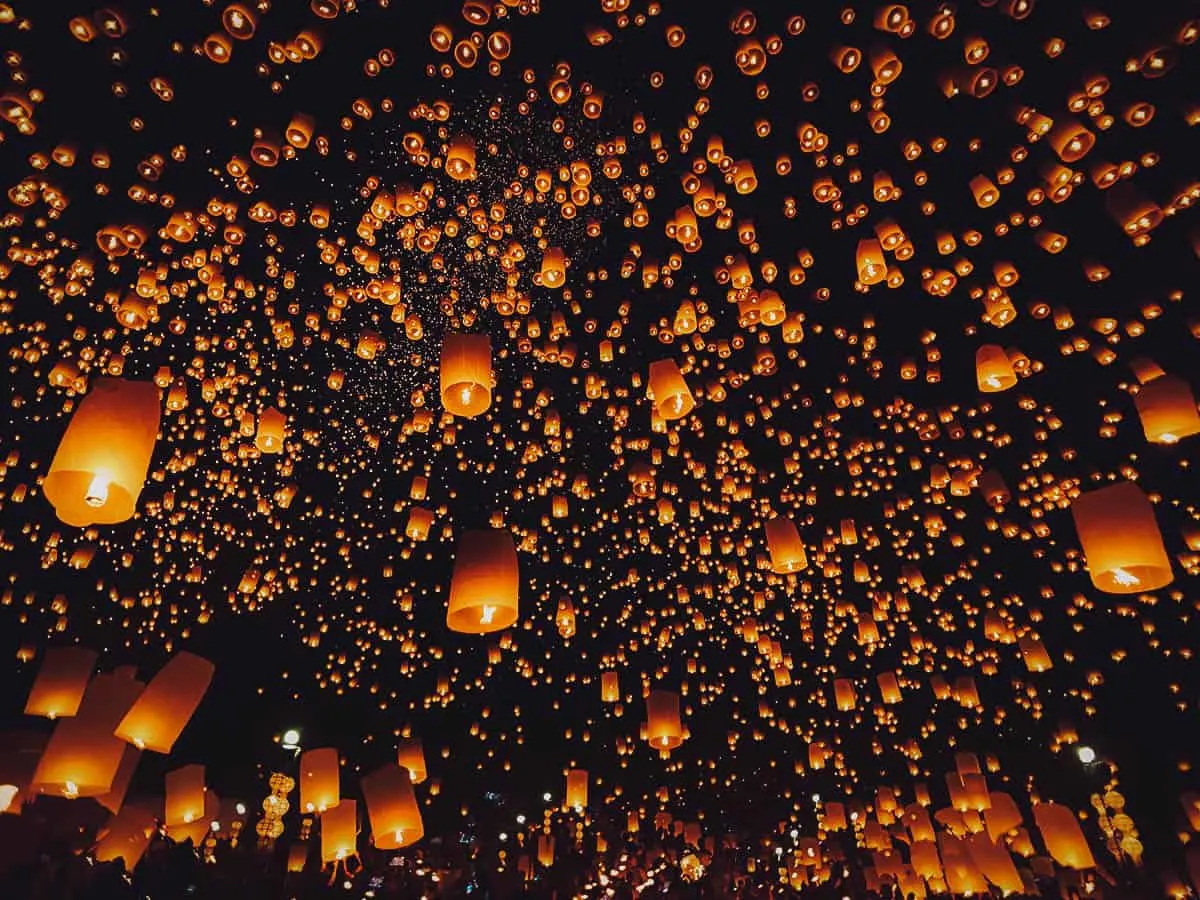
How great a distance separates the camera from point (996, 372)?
15.6ft

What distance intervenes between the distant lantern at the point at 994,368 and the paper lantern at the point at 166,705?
5.44m

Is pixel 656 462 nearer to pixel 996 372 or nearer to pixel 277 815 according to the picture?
pixel 996 372

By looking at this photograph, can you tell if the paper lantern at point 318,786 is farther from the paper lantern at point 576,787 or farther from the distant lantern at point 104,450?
the paper lantern at point 576,787

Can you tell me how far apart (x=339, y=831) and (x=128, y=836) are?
202cm

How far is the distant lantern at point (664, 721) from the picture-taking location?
6031 mm

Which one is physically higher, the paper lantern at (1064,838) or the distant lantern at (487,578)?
the distant lantern at (487,578)

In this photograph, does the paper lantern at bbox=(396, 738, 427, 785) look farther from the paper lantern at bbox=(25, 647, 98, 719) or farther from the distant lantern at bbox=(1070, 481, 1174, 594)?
the distant lantern at bbox=(1070, 481, 1174, 594)

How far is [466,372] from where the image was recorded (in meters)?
3.60

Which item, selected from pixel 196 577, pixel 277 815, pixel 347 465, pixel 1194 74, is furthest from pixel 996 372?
pixel 277 815

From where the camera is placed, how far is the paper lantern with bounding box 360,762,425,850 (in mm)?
4773

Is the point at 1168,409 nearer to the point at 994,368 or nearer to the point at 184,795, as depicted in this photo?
the point at 994,368

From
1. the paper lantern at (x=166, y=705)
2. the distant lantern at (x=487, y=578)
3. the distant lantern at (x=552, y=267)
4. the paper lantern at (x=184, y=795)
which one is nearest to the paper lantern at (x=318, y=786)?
the paper lantern at (x=184, y=795)

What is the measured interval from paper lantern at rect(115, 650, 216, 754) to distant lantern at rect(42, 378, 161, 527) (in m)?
1.60

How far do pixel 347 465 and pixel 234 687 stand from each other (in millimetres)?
8299
